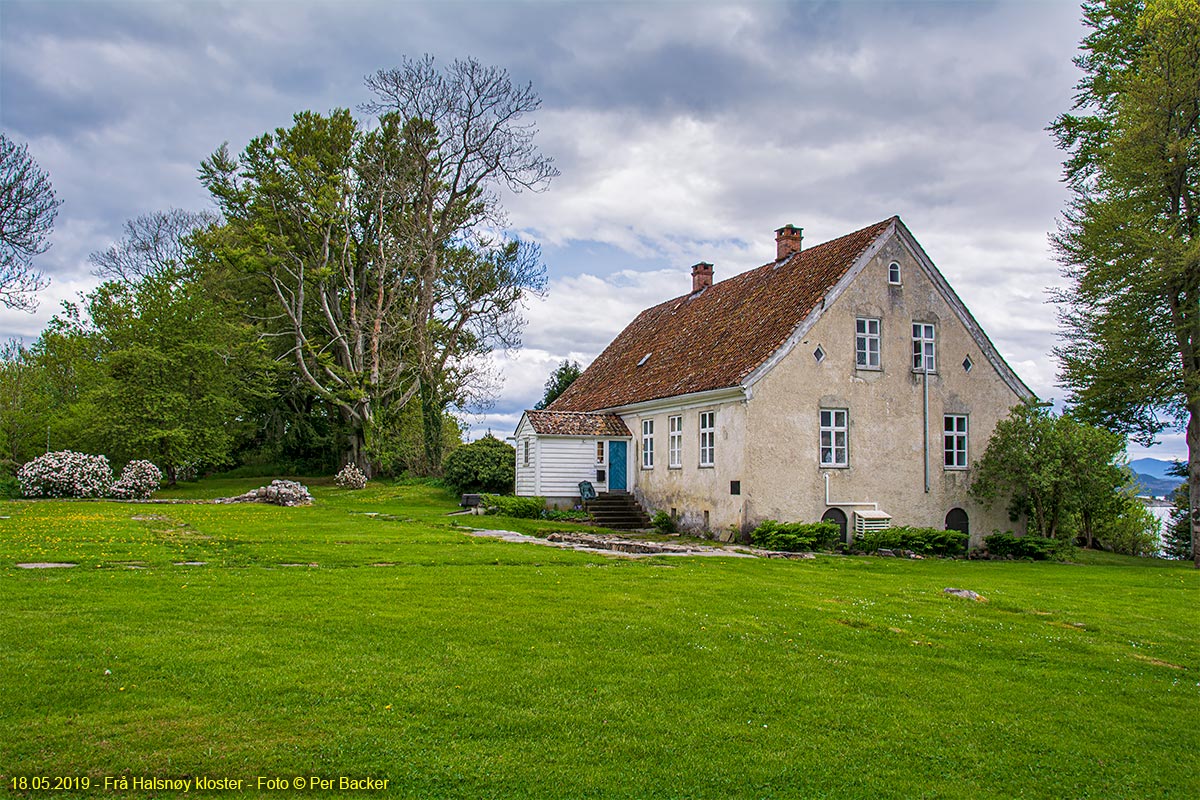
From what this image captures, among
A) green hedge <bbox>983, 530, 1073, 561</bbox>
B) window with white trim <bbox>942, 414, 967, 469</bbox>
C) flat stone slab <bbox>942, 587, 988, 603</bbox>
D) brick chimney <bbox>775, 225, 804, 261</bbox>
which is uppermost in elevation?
brick chimney <bbox>775, 225, 804, 261</bbox>

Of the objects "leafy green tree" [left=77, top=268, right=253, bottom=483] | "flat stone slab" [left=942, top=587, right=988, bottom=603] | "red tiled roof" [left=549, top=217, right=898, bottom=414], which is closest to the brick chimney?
"red tiled roof" [left=549, top=217, right=898, bottom=414]

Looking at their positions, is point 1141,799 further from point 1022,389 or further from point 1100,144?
point 1100,144

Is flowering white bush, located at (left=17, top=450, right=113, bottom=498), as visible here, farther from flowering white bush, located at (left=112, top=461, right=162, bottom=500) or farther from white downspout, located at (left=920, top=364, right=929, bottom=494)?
white downspout, located at (left=920, top=364, right=929, bottom=494)

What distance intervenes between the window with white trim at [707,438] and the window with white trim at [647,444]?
10.7 feet

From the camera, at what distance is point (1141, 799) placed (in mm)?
5805

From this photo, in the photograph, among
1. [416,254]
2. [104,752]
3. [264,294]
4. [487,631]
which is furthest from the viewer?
[264,294]

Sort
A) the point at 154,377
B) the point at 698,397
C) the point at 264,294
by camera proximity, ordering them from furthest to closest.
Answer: the point at 264,294
the point at 154,377
the point at 698,397

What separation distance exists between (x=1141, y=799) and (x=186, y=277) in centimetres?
4962

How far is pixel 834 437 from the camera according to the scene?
23.4 m

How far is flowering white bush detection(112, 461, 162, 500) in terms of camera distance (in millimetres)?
32688

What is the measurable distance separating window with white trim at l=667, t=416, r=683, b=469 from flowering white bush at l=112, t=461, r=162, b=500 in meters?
20.7

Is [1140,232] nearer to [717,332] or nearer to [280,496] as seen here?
[717,332]

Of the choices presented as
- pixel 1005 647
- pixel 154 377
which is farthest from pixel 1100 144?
pixel 154 377

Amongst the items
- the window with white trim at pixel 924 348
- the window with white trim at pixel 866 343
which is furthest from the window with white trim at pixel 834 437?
the window with white trim at pixel 924 348
